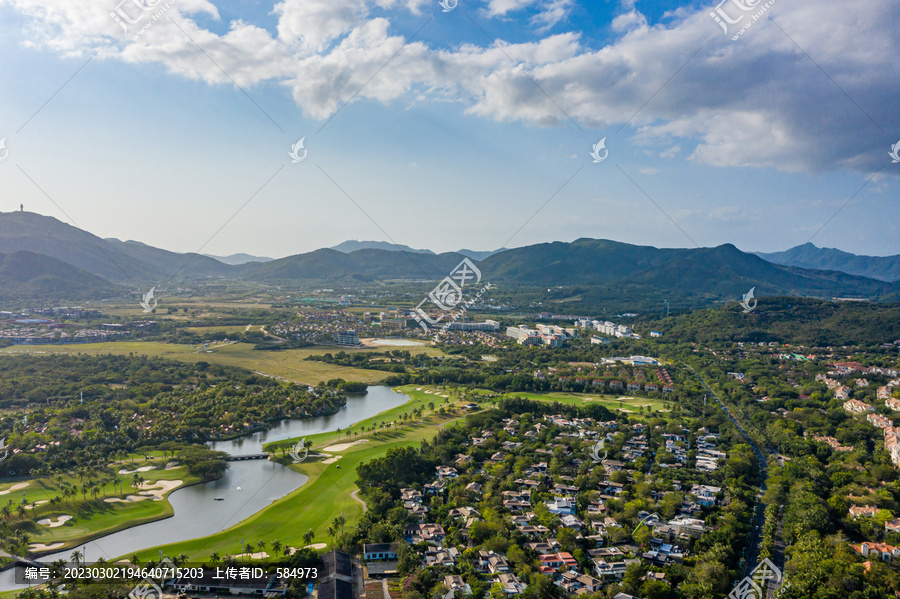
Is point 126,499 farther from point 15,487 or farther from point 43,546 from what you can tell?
point 15,487

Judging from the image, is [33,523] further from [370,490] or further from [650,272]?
[650,272]

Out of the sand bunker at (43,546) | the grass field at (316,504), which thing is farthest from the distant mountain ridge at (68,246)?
the sand bunker at (43,546)

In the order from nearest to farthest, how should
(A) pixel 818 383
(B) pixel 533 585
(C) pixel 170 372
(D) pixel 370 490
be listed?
(B) pixel 533 585
(D) pixel 370 490
(A) pixel 818 383
(C) pixel 170 372

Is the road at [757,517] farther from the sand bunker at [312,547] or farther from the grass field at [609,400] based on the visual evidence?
the sand bunker at [312,547]

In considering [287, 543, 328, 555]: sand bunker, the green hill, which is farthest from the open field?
[287, 543, 328, 555]: sand bunker

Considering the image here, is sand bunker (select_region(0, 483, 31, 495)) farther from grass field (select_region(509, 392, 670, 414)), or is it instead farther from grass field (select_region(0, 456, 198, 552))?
grass field (select_region(509, 392, 670, 414))

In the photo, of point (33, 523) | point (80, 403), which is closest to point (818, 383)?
point (33, 523)

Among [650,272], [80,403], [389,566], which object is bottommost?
[389,566]

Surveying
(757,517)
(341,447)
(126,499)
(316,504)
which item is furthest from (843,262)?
(126,499)

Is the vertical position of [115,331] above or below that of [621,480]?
above
